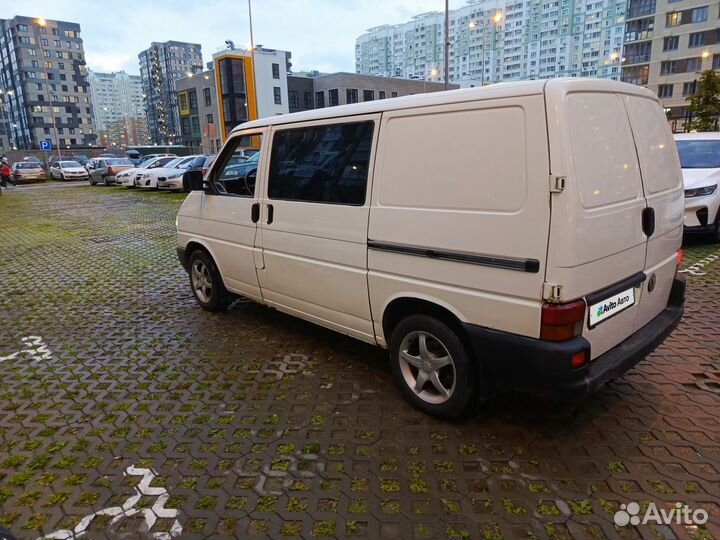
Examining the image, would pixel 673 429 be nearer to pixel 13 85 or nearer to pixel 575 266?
pixel 575 266

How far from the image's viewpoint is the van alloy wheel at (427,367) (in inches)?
135

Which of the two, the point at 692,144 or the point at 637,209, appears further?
the point at 692,144

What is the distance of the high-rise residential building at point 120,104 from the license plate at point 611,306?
170m

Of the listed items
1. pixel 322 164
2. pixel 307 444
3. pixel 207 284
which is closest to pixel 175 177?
pixel 207 284

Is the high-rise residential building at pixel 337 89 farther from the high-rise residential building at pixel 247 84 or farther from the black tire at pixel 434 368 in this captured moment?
the black tire at pixel 434 368

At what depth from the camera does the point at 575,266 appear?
2682 millimetres

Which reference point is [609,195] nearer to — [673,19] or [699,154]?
[699,154]

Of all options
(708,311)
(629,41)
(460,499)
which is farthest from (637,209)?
(629,41)

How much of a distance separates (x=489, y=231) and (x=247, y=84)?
200ft

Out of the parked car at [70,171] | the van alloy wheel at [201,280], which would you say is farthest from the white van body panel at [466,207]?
the parked car at [70,171]

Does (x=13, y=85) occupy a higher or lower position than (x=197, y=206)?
higher

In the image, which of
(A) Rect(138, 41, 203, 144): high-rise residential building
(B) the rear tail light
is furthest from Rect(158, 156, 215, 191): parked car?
(A) Rect(138, 41, 203, 144): high-rise residential building

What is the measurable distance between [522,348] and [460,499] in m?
0.90

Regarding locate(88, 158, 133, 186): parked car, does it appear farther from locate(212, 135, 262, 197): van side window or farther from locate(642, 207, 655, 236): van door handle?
locate(642, 207, 655, 236): van door handle
